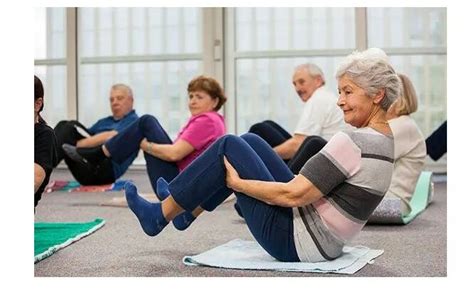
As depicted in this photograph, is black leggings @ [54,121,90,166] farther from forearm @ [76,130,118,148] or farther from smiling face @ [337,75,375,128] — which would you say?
smiling face @ [337,75,375,128]

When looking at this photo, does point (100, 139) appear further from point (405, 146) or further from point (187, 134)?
point (405, 146)

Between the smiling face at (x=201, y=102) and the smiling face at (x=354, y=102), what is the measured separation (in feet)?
4.85

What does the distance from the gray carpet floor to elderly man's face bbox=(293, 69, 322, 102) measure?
2.42 feet

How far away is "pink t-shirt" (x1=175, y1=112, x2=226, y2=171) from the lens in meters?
3.50

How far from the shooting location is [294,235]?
2.14 metres

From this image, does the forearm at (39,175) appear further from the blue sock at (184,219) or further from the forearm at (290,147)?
the forearm at (290,147)

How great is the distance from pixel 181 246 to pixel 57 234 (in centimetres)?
58

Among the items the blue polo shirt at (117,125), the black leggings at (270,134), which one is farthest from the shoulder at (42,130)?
the blue polo shirt at (117,125)

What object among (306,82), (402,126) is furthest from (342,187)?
(306,82)

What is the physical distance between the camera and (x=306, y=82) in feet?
11.8
